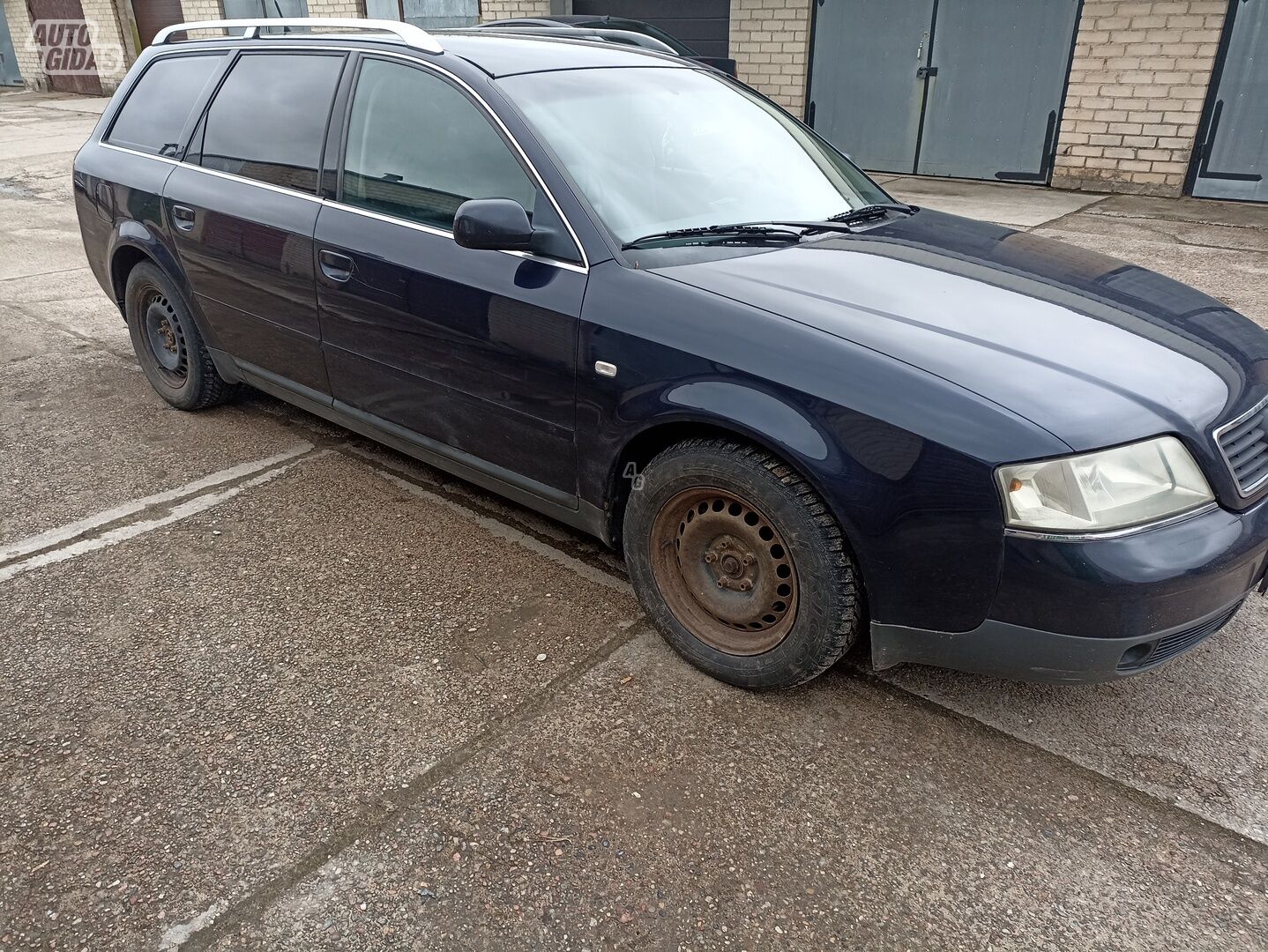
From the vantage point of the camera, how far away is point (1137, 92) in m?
9.74

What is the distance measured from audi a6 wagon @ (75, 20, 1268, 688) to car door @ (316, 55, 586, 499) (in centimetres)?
1

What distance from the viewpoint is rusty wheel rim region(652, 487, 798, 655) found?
2.60 metres

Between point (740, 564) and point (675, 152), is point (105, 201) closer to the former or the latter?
point (675, 152)

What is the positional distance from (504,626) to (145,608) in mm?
1236

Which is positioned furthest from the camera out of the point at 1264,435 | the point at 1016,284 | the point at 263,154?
the point at 263,154

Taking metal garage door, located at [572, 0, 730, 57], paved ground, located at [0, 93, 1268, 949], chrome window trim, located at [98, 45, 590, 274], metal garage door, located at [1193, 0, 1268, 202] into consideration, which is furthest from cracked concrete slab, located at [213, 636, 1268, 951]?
metal garage door, located at [572, 0, 730, 57]

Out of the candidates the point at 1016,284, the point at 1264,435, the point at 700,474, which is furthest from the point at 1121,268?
the point at 700,474

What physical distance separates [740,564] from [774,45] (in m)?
11.1

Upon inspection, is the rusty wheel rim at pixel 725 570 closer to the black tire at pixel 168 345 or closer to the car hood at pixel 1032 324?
the car hood at pixel 1032 324

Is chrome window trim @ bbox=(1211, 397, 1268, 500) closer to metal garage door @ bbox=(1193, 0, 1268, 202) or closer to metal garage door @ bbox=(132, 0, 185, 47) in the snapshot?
metal garage door @ bbox=(1193, 0, 1268, 202)

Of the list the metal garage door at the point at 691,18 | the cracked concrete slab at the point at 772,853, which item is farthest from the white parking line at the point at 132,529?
the metal garage door at the point at 691,18

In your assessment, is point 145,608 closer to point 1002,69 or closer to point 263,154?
point 263,154

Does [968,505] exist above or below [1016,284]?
below

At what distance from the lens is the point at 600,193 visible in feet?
9.52
